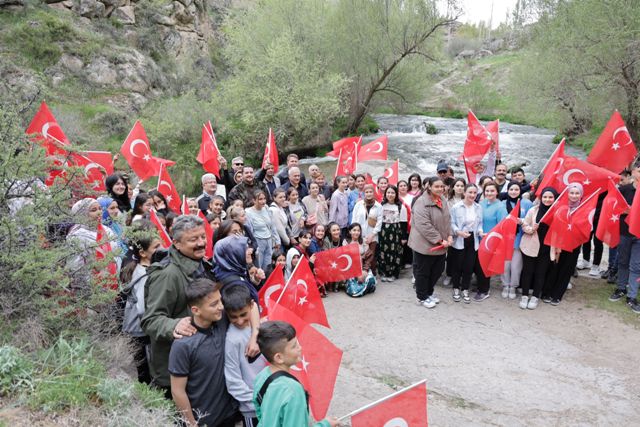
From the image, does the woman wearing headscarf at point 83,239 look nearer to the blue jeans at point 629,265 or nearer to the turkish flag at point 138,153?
the turkish flag at point 138,153

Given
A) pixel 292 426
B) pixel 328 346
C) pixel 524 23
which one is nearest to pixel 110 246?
pixel 328 346

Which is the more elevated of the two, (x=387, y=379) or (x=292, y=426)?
(x=292, y=426)

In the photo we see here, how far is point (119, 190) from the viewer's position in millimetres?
5812

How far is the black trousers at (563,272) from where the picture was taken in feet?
20.5

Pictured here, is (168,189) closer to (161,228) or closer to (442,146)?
(161,228)

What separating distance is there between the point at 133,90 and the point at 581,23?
17.7 meters

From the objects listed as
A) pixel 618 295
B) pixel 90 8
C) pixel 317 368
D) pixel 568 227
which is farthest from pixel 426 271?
pixel 90 8

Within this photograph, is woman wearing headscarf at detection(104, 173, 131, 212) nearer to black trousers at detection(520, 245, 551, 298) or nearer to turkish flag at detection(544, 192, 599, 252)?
black trousers at detection(520, 245, 551, 298)

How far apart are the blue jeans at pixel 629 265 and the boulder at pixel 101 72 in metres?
19.7

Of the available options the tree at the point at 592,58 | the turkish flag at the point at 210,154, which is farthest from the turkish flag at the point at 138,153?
the tree at the point at 592,58

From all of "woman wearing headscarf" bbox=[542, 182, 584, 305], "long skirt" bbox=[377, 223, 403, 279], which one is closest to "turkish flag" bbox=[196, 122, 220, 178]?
"long skirt" bbox=[377, 223, 403, 279]

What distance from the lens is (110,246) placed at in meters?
3.88

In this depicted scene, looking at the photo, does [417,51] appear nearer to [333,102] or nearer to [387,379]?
[333,102]

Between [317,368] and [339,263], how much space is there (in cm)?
329
